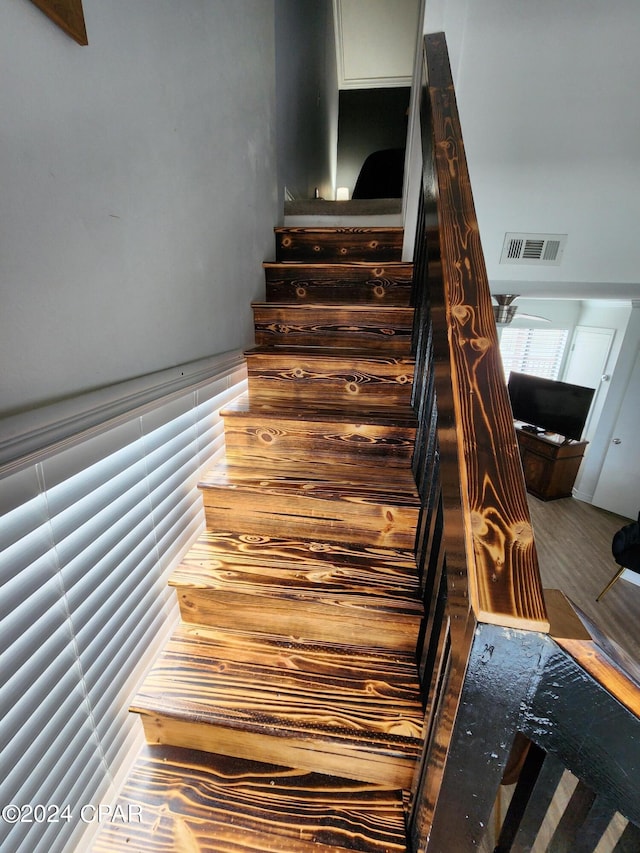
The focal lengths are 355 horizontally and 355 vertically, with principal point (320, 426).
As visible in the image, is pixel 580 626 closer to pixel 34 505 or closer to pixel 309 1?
pixel 34 505

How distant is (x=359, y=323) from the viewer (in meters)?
1.57

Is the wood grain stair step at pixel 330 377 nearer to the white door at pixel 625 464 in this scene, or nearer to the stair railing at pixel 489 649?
the stair railing at pixel 489 649

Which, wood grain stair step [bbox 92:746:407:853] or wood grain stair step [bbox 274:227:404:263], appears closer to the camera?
wood grain stair step [bbox 92:746:407:853]

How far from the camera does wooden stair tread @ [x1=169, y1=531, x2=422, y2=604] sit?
1.00 m

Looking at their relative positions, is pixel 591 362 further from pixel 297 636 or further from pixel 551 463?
pixel 297 636

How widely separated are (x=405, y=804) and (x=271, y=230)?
233 cm

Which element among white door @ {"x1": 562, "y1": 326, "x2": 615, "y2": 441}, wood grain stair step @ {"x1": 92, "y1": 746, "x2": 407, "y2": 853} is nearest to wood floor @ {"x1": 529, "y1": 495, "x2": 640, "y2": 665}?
white door @ {"x1": 562, "y1": 326, "x2": 615, "y2": 441}

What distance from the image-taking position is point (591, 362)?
521cm

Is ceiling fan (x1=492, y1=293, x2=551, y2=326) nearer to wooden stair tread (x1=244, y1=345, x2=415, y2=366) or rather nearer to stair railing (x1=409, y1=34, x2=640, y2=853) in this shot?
wooden stair tread (x1=244, y1=345, x2=415, y2=366)

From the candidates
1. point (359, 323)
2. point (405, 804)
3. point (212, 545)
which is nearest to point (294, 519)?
point (212, 545)

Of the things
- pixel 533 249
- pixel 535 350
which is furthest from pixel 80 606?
pixel 535 350

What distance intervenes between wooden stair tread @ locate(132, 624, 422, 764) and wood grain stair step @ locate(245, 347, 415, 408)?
2.79ft

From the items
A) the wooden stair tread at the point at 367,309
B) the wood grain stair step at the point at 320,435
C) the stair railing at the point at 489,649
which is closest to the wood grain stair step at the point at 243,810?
the stair railing at the point at 489,649

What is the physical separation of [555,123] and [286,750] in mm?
2757
